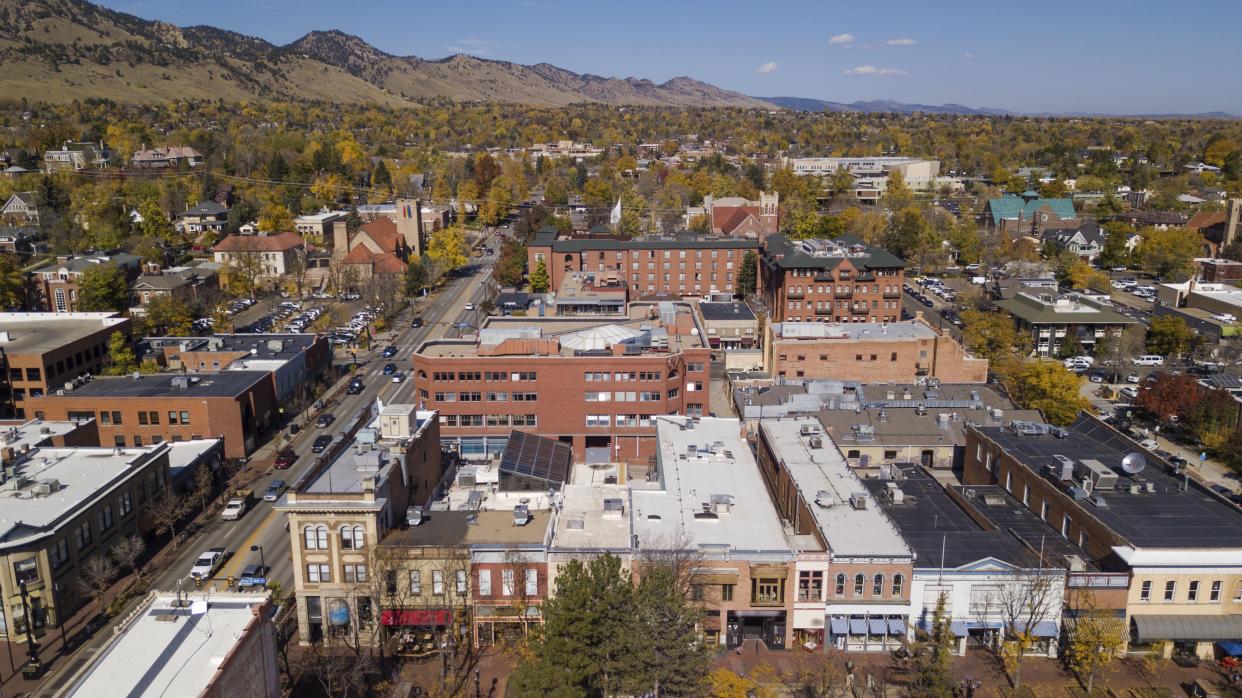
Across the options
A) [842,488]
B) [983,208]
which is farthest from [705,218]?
[842,488]

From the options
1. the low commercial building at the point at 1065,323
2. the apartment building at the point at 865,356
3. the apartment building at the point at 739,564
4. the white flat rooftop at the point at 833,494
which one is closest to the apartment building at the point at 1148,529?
the white flat rooftop at the point at 833,494

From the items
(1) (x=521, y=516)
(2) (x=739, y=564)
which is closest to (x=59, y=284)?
(1) (x=521, y=516)

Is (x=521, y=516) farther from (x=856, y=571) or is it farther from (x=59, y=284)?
(x=59, y=284)

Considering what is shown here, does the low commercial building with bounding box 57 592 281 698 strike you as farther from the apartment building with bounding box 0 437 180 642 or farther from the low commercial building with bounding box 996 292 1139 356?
the low commercial building with bounding box 996 292 1139 356

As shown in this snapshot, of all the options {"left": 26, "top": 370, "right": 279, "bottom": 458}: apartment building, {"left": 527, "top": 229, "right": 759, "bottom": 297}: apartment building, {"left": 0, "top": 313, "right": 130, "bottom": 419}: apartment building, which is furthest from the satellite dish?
{"left": 0, "top": 313, "right": 130, "bottom": 419}: apartment building

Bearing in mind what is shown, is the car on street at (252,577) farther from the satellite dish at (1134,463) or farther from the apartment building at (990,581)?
the satellite dish at (1134,463)
